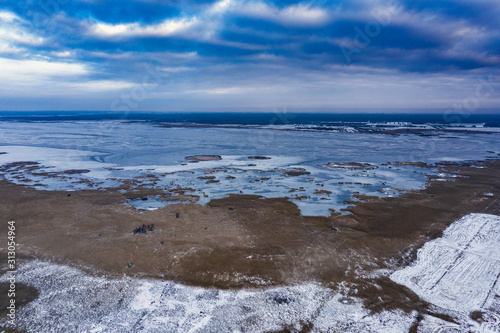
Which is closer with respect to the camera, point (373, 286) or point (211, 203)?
point (373, 286)

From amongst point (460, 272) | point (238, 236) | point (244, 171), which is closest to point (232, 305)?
point (238, 236)

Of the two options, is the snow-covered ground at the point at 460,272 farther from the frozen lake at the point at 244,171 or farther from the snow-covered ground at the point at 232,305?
the frozen lake at the point at 244,171

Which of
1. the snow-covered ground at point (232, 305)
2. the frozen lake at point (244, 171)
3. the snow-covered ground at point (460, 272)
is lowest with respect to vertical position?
the snow-covered ground at point (232, 305)

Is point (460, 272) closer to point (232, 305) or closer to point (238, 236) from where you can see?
point (232, 305)

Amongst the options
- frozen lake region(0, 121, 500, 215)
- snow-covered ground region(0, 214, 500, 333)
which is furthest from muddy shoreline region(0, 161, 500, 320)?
frozen lake region(0, 121, 500, 215)

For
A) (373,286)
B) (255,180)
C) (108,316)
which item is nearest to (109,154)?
(255,180)

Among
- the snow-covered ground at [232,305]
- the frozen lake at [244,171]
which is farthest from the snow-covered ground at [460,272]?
the frozen lake at [244,171]

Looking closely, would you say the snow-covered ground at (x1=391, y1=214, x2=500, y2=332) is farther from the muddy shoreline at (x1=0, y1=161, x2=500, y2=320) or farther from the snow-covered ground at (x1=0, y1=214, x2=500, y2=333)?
the muddy shoreline at (x1=0, y1=161, x2=500, y2=320)

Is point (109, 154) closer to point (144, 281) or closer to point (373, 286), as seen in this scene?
point (144, 281)
